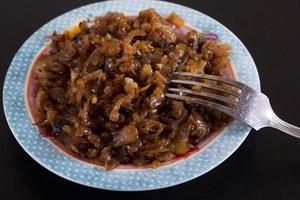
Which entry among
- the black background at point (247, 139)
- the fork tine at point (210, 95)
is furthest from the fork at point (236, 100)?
the black background at point (247, 139)

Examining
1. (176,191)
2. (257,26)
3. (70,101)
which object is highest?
(257,26)

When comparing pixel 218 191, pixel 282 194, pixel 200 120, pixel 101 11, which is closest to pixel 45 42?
pixel 101 11

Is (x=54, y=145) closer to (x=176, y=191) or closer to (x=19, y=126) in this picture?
(x=19, y=126)

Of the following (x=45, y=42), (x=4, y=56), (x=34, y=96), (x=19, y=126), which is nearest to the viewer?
(x=19, y=126)

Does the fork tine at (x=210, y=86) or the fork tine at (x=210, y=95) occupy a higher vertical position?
the fork tine at (x=210, y=86)

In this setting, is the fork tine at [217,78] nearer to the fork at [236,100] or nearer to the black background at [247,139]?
the fork at [236,100]

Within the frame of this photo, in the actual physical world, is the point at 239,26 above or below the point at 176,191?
above

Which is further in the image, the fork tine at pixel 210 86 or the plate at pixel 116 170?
the fork tine at pixel 210 86

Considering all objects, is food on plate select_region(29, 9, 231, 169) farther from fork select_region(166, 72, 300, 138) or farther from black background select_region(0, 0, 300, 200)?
black background select_region(0, 0, 300, 200)
